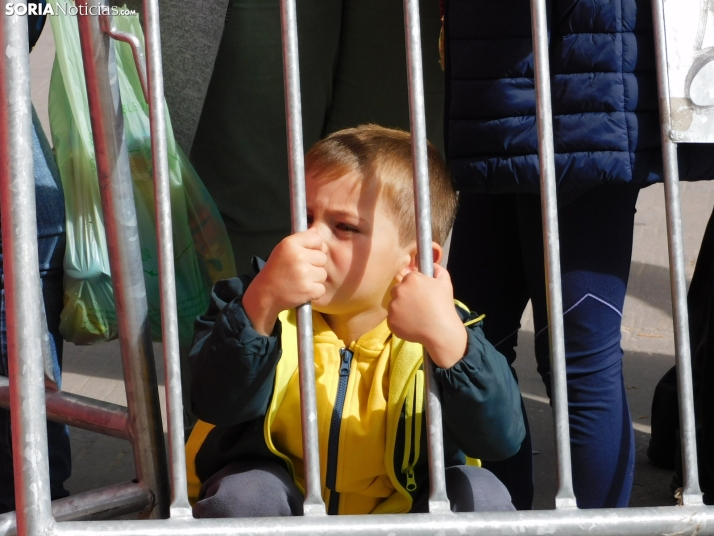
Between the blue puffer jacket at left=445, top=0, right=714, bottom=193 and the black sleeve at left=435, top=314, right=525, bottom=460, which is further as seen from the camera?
the blue puffer jacket at left=445, top=0, right=714, bottom=193

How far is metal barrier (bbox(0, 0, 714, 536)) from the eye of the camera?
1.46 meters

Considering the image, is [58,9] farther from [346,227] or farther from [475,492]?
[475,492]

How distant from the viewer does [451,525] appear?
1516mm

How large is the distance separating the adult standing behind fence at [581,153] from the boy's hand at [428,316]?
13.9 inches

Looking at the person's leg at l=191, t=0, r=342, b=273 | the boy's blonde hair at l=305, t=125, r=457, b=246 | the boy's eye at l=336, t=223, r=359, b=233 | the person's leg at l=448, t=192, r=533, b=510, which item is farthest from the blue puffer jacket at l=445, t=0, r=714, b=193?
the person's leg at l=191, t=0, r=342, b=273

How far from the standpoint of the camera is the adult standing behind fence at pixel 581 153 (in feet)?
5.82

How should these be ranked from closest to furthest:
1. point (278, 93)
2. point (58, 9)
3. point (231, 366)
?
point (231, 366), point (58, 9), point (278, 93)

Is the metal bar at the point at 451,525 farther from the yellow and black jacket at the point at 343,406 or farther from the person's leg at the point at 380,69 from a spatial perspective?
the person's leg at the point at 380,69

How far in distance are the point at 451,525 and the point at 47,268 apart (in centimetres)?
111

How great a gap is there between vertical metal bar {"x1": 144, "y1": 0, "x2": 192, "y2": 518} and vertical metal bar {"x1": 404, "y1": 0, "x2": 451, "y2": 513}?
0.38 m

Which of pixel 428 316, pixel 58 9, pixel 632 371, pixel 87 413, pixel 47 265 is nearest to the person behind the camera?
pixel 428 316

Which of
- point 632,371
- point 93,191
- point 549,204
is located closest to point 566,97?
point 549,204

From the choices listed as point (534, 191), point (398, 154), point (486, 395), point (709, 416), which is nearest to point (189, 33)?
point (398, 154)

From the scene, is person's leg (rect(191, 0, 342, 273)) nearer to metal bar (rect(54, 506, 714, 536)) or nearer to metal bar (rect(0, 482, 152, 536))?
metal bar (rect(0, 482, 152, 536))
